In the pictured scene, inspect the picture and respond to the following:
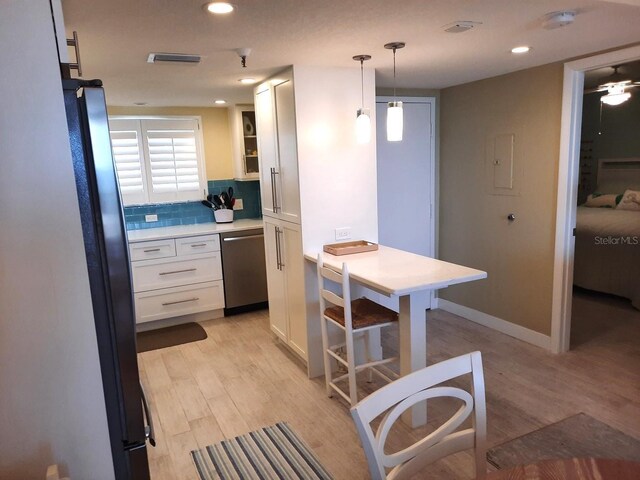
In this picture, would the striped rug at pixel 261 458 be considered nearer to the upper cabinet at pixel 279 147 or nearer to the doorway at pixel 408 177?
the upper cabinet at pixel 279 147

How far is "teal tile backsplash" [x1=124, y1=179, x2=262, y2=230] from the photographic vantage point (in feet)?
15.3

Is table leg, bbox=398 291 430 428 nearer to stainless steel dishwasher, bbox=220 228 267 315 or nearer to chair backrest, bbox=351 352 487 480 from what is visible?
chair backrest, bbox=351 352 487 480

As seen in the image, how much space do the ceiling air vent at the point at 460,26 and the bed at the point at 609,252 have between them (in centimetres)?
344

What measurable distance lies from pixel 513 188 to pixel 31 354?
345cm

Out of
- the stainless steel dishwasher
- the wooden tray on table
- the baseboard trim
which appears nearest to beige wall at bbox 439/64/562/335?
the baseboard trim

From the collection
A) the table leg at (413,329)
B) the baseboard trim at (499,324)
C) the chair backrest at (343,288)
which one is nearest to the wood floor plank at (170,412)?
the chair backrest at (343,288)

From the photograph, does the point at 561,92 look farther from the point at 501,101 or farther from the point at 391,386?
the point at 391,386

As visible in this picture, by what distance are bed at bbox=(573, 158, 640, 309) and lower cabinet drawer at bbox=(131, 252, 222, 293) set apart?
152 inches

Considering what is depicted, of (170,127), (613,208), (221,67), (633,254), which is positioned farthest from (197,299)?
(613,208)

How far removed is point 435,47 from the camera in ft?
8.28

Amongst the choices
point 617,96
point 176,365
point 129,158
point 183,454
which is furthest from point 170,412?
point 617,96

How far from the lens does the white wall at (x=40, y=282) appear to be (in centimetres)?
112

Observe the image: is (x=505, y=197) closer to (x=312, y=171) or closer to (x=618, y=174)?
(x=312, y=171)

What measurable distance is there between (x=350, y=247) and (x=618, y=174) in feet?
15.8
